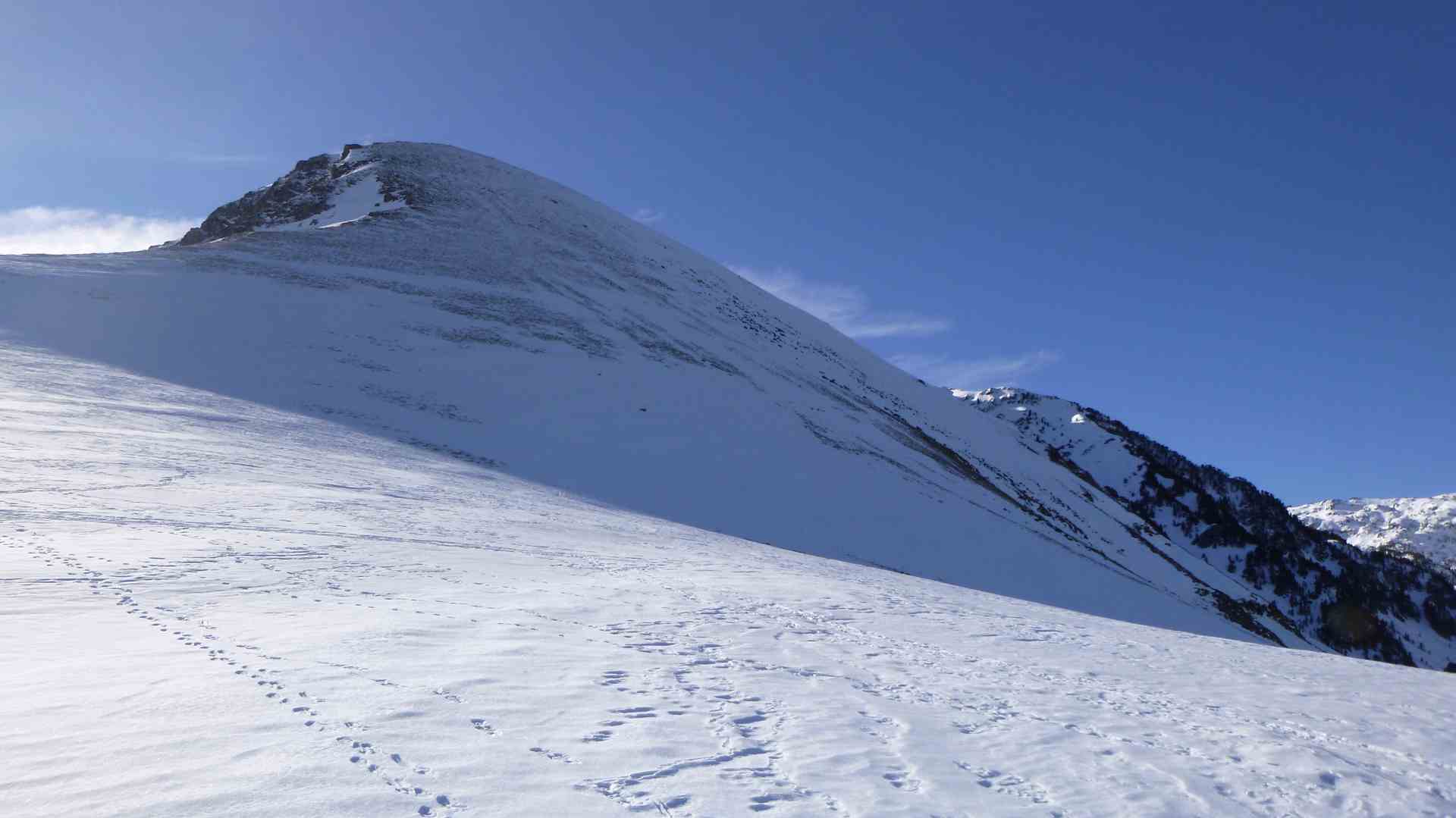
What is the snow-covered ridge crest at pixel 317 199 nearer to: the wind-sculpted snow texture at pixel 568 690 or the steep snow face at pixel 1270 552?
the wind-sculpted snow texture at pixel 568 690

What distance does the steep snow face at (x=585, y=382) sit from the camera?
95.2 ft

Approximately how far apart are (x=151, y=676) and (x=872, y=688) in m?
6.16

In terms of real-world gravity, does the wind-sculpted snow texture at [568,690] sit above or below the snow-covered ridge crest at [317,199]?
below

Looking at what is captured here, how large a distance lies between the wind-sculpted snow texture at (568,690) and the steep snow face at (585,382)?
1317 cm

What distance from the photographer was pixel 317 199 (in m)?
61.7

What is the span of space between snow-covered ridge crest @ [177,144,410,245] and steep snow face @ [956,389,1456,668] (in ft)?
212

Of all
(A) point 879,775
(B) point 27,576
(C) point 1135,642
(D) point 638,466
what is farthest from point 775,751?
(D) point 638,466

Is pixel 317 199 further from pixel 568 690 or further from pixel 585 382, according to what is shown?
pixel 568 690

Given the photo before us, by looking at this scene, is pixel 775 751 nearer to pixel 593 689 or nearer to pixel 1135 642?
pixel 593 689

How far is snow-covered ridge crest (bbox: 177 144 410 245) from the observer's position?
57969 millimetres

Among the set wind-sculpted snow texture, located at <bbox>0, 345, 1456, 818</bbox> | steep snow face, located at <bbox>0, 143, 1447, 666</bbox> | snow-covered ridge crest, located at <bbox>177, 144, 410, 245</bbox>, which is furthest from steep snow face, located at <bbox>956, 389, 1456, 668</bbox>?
wind-sculpted snow texture, located at <bbox>0, 345, 1456, 818</bbox>

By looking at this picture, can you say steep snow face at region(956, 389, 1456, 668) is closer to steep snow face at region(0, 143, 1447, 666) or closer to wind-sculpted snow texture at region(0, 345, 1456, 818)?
steep snow face at region(0, 143, 1447, 666)

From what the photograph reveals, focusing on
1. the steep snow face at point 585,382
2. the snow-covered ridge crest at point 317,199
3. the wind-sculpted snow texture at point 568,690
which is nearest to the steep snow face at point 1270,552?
the steep snow face at point 585,382

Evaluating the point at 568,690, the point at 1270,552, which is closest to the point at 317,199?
the point at 568,690
